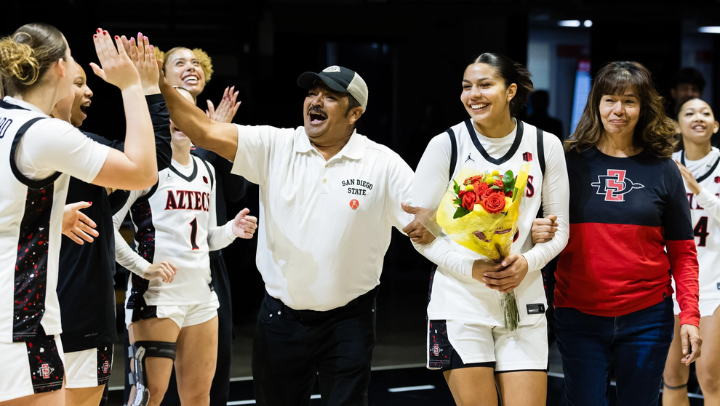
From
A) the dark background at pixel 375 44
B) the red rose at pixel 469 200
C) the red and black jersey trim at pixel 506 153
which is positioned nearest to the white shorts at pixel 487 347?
the red rose at pixel 469 200

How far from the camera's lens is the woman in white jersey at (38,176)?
220 cm

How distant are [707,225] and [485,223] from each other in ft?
8.26

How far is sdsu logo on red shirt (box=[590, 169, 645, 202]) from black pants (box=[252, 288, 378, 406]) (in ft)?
3.68

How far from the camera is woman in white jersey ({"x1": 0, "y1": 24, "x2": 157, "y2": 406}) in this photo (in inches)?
86.7

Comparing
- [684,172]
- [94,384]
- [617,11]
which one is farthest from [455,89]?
[94,384]

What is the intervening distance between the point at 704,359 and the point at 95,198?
3.34 m

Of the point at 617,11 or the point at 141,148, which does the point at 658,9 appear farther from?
the point at 141,148

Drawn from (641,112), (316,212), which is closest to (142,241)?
(316,212)

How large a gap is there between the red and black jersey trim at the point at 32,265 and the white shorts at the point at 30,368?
34 mm

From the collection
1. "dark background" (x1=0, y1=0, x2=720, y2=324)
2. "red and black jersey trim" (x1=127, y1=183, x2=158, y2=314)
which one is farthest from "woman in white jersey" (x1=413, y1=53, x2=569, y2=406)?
"dark background" (x1=0, y1=0, x2=720, y2=324)

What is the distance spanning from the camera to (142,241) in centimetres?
389

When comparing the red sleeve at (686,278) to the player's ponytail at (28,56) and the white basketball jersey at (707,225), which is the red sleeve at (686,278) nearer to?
the white basketball jersey at (707,225)

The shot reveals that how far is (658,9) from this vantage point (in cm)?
1002

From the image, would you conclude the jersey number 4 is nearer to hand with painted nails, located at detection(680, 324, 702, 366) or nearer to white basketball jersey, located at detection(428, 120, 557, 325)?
hand with painted nails, located at detection(680, 324, 702, 366)
